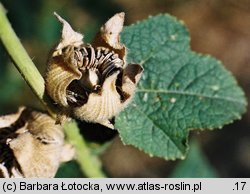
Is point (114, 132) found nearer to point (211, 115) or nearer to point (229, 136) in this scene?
point (211, 115)

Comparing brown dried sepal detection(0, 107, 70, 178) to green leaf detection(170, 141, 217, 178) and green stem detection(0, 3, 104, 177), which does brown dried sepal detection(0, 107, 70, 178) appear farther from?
green leaf detection(170, 141, 217, 178)

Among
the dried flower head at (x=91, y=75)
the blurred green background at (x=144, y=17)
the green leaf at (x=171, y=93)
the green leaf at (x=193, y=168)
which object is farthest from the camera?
the blurred green background at (x=144, y=17)

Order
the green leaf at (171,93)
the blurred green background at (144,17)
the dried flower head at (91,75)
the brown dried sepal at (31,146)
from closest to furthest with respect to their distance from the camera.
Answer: the dried flower head at (91,75), the brown dried sepal at (31,146), the green leaf at (171,93), the blurred green background at (144,17)

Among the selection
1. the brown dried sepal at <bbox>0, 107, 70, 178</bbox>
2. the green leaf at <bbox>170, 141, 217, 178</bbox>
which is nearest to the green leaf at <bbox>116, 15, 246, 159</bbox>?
the brown dried sepal at <bbox>0, 107, 70, 178</bbox>

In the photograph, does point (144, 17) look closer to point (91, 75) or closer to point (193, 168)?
point (193, 168)
